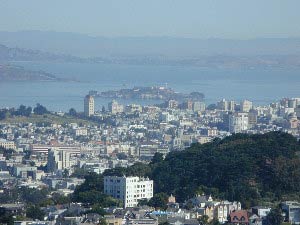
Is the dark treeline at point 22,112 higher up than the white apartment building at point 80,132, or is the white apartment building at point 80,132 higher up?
the dark treeline at point 22,112

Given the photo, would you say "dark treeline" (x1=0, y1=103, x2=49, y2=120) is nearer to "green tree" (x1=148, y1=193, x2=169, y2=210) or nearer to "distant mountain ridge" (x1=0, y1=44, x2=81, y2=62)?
"green tree" (x1=148, y1=193, x2=169, y2=210)

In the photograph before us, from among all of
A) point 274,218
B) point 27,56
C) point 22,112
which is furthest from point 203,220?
point 27,56

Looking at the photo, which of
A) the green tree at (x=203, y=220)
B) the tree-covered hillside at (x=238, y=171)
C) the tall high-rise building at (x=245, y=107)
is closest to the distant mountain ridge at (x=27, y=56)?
the tall high-rise building at (x=245, y=107)

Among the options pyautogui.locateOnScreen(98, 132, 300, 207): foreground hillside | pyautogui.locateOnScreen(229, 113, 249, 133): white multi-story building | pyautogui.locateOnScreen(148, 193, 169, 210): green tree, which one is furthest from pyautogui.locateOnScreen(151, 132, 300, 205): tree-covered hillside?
pyautogui.locateOnScreen(229, 113, 249, 133): white multi-story building

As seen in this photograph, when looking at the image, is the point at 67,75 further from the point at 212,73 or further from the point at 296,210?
the point at 296,210

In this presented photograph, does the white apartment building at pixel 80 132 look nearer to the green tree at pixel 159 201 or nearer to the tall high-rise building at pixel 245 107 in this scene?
the tall high-rise building at pixel 245 107

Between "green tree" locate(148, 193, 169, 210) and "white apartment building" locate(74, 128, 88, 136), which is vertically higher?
"white apartment building" locate(74, 128, 88, 136)

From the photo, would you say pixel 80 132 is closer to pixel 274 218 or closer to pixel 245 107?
pixel 245 107

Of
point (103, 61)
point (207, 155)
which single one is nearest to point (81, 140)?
point (207, 155)
